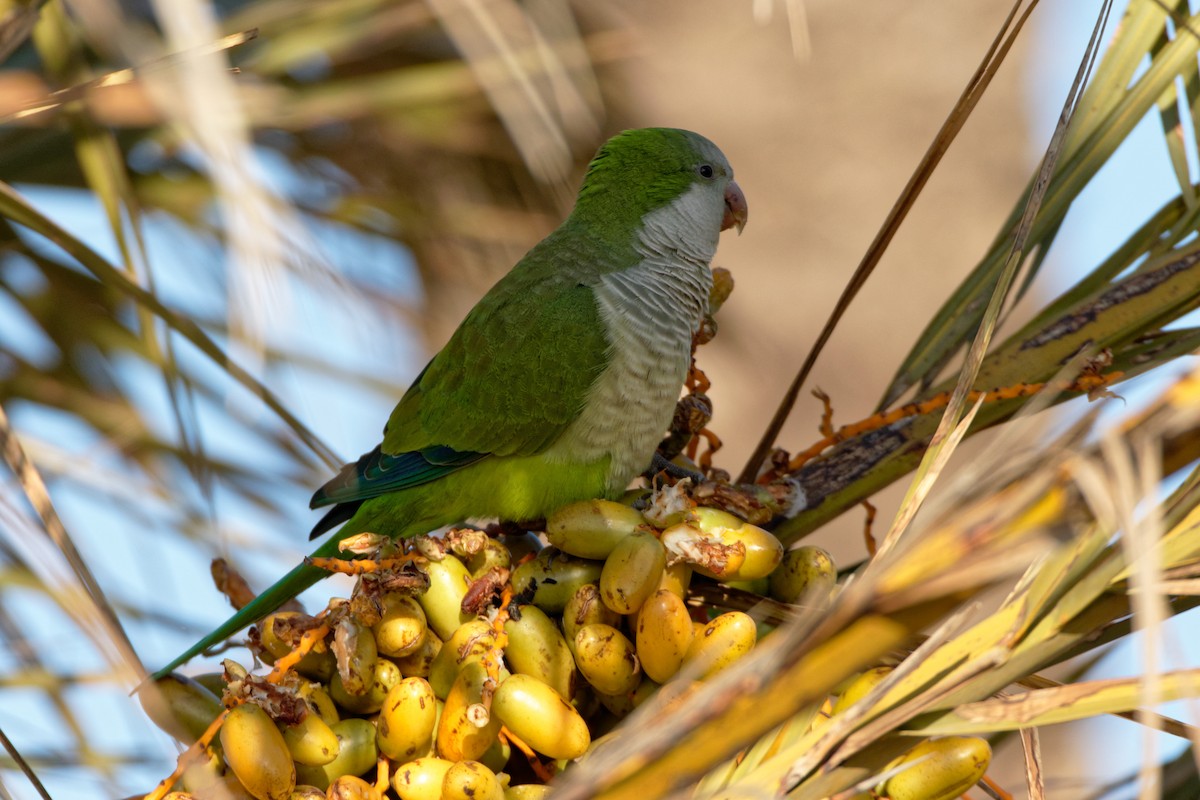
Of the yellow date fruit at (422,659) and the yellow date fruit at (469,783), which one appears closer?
the yellow date fruit at (469,783)

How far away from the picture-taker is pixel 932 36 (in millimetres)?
3664

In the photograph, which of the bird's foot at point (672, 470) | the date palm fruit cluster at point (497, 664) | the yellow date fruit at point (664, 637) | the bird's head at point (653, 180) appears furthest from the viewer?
the bird's head at point (653, 180)

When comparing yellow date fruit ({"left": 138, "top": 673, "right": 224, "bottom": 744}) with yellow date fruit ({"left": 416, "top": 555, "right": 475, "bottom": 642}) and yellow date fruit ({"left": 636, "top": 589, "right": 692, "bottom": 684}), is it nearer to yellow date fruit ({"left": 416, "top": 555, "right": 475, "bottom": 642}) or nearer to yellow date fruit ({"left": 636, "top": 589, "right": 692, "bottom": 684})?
yellow date fruit ({"left": 416, "top": 555, "right": 475, "bottom": 642})

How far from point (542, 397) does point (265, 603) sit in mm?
657

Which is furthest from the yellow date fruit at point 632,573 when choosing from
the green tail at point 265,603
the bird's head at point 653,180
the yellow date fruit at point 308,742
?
the bird's head at point 653,180

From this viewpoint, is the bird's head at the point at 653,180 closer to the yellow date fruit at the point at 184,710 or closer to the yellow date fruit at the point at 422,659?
the yellow date fruit at the point at 422,659

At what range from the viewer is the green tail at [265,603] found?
168 cm

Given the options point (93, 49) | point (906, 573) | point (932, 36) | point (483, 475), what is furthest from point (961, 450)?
point (906, 573)

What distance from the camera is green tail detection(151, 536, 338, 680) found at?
1677mm

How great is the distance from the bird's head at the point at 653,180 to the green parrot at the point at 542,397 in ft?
0.26

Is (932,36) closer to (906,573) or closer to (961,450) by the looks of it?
(961,450)

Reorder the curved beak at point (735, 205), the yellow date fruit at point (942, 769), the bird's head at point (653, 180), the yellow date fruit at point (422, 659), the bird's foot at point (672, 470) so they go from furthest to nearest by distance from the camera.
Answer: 1. the curved beak at point (735, 205)
2. the bird's head at point (653, 180)
3. the bird's foot at point (672, 470)
4. the yellow date fruit at point (422, 659)
5. the yellow date fruit at point (942, 769)

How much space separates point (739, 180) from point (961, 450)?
1.27 meters

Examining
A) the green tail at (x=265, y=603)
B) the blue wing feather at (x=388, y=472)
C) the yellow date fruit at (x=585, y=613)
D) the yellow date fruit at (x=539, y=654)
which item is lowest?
the yellow date fruit at (x=539, y=654)
